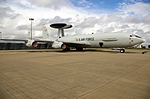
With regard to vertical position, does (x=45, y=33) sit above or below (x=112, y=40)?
above

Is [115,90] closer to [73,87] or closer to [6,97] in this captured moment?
[73,87]

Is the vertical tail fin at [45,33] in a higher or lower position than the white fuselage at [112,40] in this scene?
higher

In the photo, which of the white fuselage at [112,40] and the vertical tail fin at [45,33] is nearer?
the white fuselage at [112,40]

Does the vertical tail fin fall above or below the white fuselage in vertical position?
above

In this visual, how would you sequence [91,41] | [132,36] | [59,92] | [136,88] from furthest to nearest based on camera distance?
[91,41], [132,36], [136,88], [59,92]

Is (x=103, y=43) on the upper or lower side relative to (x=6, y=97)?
upper

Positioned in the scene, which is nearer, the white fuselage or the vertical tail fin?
the white fuselage

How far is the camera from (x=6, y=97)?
3033mm

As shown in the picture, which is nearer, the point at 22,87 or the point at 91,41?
the point at 22,87

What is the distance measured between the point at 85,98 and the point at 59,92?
0.77 m

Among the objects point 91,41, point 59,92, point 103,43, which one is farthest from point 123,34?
point 59,92

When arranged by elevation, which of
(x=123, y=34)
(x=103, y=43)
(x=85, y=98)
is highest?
(x=123, y=34)

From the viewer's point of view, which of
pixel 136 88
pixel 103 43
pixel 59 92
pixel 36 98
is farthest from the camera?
pixel 103 43

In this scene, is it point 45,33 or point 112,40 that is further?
point 45,33
